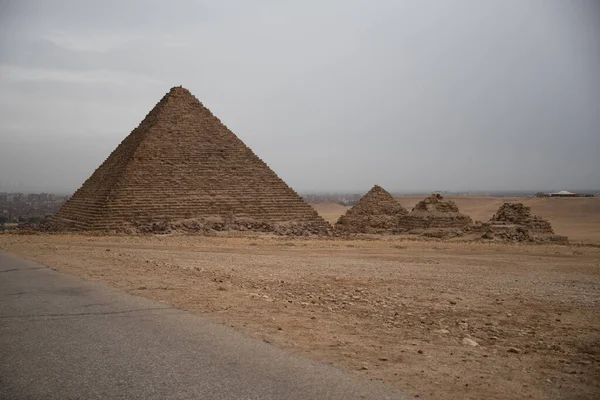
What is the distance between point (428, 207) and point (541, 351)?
28056mm

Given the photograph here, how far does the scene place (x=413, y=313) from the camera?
→ 6.89m

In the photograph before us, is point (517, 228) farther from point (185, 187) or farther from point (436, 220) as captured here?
point (185, 187)

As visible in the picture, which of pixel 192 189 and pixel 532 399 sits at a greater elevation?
pixel 192 189

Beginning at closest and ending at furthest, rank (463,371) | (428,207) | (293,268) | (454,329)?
(463,371)
(454,329)
(293,268)
(428,207)

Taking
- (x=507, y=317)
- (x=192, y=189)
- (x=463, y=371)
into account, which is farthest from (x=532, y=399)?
(x=192, y=189)

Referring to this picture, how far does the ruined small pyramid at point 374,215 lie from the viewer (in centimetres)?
3634

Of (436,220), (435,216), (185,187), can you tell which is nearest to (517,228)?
(436,220)

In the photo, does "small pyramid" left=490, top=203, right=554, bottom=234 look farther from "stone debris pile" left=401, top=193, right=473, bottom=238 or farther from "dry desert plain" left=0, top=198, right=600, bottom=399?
"dry desert plain" left=0, top=198, right=600, bottom=399

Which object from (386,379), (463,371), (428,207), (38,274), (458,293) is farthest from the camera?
(428,207)

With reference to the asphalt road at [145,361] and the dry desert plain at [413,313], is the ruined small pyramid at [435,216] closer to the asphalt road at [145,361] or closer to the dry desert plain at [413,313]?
the dry desert plain at [413,313]

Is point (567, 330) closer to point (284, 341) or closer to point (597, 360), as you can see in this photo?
point (597, 360)

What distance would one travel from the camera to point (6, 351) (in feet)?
15.5

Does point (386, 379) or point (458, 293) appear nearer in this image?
point (386, 379)

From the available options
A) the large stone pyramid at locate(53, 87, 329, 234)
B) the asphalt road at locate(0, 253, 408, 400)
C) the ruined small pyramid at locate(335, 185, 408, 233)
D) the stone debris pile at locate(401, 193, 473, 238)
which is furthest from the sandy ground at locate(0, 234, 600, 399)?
the ruined small pyramid at locate(335, 185, 408, 233)
